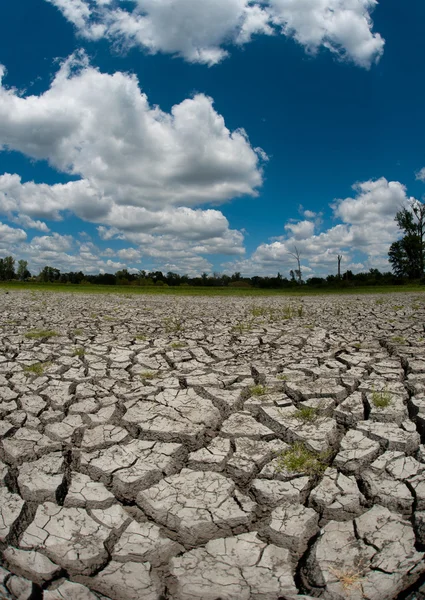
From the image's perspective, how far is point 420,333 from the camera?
19.2 ft

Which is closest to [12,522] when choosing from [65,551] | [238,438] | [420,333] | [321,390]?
[65,551]

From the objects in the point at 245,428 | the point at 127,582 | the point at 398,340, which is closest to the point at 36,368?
the point at 245,428

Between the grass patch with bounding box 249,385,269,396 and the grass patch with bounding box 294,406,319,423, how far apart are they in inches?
16.7

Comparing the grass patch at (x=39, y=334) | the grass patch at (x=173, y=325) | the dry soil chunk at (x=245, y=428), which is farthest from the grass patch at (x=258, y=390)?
the grass patch at (x=39, y=334)

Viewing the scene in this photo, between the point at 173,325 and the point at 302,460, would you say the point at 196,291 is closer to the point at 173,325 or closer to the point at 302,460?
the point at 173,325

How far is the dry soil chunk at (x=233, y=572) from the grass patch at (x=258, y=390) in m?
1.55

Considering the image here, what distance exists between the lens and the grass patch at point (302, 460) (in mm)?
2143

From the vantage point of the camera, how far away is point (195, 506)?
6.20 feet

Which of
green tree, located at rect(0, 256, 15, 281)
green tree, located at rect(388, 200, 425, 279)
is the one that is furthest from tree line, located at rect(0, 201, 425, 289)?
green tree, located at rect(0, 256, 15, 281)

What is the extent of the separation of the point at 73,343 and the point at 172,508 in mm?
3858

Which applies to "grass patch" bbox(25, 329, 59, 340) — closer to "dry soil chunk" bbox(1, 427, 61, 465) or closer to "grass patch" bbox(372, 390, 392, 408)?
"dry soil chunk" bbox(1, 427, 61, 465)

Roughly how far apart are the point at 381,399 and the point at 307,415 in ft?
2.23

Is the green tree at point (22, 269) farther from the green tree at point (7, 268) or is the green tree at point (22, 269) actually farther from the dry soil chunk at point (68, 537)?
the dry soil chunk at point (68, 537)

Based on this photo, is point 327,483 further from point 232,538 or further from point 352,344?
point 352,344
